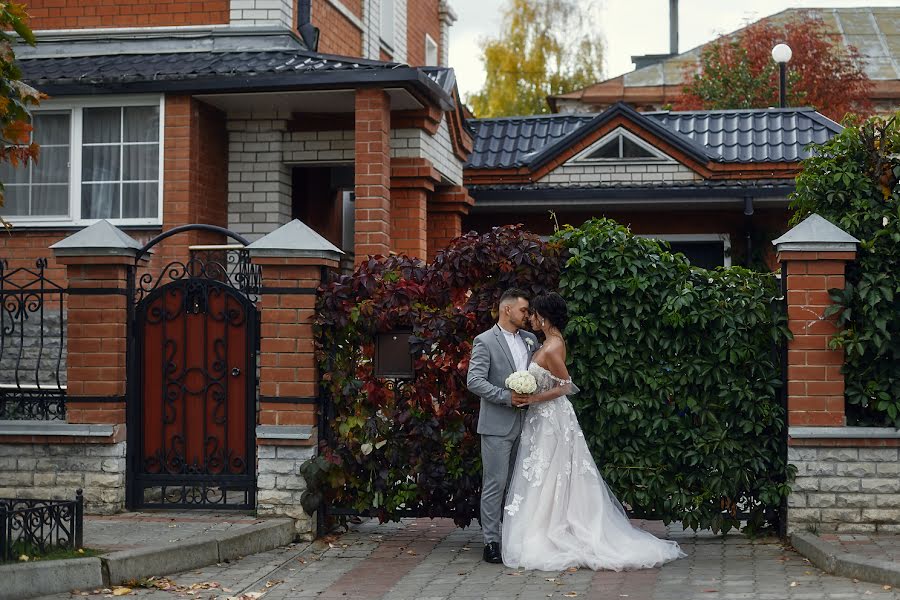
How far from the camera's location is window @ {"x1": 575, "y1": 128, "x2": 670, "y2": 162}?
1866cm

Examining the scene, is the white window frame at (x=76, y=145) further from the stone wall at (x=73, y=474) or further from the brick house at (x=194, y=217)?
the stone wall at (x=73, y=474)

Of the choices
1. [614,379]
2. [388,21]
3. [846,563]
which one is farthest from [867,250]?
[388,21]

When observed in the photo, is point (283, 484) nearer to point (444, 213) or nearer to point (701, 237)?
point (444, 213)

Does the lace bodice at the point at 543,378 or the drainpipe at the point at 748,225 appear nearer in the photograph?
the lace bodice at the point at 543,378

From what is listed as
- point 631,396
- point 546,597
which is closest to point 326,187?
point 631,396

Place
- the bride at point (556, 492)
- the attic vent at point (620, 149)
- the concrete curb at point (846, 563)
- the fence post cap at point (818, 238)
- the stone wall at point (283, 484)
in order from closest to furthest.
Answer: the concrete curb at point (846, 563), the bride at point (556, 492), the fence post cap at point (818, 238), the stone wall at point (283, 484), the attic vent at point (620, 149)

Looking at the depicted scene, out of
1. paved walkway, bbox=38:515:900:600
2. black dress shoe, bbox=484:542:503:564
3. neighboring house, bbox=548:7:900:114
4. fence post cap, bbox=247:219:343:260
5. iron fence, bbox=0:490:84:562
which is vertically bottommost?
paved walkway, bbox=38:515:900:600

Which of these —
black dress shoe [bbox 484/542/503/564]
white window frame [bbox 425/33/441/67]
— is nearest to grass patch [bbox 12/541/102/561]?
black dress shoe [bbox 484/542/503/564]

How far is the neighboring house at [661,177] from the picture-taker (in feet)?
59.1

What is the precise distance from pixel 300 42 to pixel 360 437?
7.37 meters

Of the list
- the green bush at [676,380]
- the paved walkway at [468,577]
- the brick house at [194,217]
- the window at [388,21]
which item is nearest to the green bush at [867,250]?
the green bush at [676,380]

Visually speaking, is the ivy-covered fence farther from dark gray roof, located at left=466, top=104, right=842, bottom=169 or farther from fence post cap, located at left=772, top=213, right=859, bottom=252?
dark gray roof, located at left=466, top=104, right=842, bottom=169

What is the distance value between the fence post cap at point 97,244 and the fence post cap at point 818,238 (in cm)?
493

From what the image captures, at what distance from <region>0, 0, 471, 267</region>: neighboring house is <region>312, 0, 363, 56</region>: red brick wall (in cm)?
75
